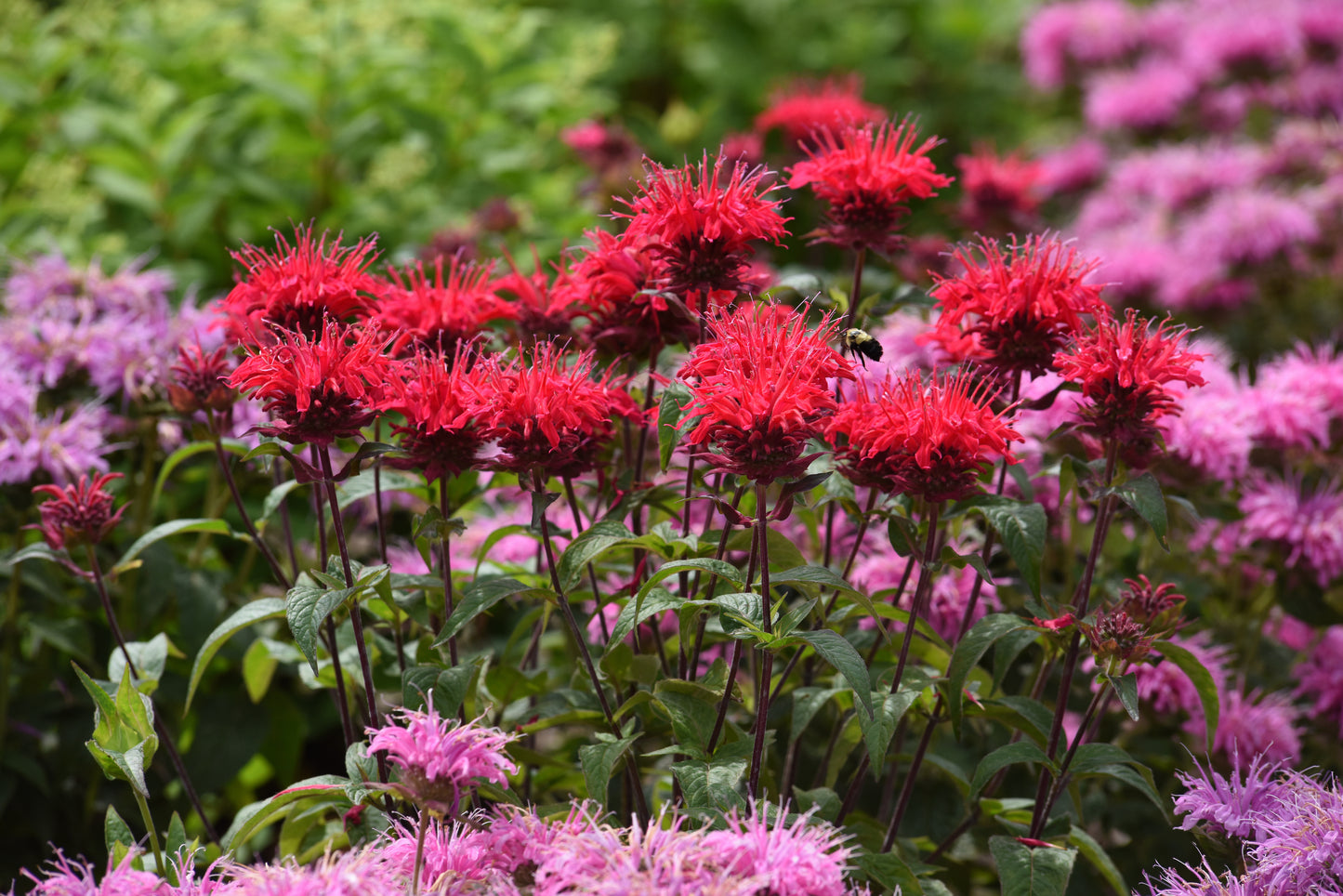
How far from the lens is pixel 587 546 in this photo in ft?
4.09

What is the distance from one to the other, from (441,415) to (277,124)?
8.16 ft

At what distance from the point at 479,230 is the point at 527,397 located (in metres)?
1.70

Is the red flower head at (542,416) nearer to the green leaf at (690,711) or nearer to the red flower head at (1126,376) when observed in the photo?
the green leaf at (690,711)

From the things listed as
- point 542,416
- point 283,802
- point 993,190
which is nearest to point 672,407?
point 542,416

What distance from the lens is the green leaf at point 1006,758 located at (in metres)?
1.29

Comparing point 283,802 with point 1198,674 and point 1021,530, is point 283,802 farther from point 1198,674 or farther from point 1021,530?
point 1198,674

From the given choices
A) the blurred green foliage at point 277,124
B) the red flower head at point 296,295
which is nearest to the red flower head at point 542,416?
the red flower head at point 296,295

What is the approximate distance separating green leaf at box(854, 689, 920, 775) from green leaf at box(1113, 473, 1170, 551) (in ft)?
0.98

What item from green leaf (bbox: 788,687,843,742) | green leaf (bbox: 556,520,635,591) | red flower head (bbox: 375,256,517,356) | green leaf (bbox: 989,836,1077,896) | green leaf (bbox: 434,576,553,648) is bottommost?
green leaf (bbox: 989,836,1077,896)

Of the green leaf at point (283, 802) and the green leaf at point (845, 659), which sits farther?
the green leaf at point (283, 802)

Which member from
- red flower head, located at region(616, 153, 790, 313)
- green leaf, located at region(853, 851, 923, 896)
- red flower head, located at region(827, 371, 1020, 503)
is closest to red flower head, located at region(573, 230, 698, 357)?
red flower head, located at region(616, 153, 790, 313)

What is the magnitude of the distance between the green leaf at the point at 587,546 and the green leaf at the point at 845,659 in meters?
0.21

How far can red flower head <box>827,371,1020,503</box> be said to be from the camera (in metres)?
1.18

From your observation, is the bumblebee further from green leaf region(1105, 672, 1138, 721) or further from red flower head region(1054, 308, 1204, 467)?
green leaf region(1105, 672, 1138, 721)
